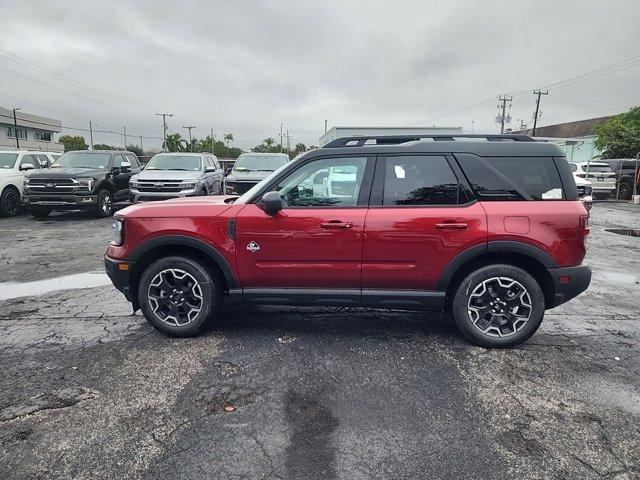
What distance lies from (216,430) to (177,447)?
25cm

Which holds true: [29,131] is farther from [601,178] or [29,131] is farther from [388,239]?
[388,239]

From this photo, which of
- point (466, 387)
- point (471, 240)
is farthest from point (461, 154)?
point (466, 387)

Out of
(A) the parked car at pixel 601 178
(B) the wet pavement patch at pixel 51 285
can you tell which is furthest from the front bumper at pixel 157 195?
(A) the parked car at pixel 601 178

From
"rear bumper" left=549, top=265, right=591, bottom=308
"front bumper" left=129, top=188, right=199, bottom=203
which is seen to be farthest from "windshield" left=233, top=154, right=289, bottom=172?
"rear bumper" left=549, top=265, right=591, bottom=308

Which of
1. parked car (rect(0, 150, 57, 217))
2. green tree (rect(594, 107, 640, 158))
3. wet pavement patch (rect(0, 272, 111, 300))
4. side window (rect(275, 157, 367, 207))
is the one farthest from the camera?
green tree (rect(594, 107, 640, 158))

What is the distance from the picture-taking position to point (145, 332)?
4254 millimetres

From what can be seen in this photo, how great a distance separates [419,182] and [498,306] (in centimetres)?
130

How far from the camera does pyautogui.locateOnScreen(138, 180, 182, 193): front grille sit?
453 inches

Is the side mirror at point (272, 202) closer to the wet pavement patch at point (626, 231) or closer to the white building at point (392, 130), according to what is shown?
the white building at point (392, 130)

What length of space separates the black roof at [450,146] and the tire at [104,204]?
33.0 ft

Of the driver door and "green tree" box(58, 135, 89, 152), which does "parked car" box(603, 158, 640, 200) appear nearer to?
the driver door

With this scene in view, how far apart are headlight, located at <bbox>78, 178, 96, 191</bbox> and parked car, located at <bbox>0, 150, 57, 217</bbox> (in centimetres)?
248

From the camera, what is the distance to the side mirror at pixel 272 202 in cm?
374

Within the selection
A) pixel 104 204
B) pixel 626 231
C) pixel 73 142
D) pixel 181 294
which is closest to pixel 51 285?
pixel 181 294
